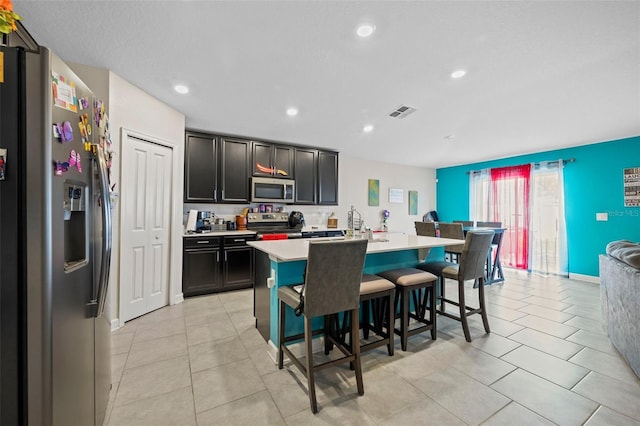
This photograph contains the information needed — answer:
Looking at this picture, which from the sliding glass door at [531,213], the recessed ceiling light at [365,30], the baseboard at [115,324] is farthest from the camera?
the sliding glass door at [531,213]

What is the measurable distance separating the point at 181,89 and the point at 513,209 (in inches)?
A: 258

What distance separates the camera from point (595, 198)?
15.2 feet

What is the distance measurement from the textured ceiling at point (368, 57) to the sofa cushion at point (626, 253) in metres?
1.60

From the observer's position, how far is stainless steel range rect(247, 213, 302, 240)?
4.35 m

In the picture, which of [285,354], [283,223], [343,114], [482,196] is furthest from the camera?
[482,196]

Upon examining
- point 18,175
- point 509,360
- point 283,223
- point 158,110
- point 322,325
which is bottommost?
point 509,360

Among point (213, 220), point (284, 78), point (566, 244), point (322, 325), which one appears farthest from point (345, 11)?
point (566, 244)

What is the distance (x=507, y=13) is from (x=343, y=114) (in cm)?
203

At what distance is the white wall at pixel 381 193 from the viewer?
5.78 metres

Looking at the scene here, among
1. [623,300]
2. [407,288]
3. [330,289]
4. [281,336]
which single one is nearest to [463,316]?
[407,288]

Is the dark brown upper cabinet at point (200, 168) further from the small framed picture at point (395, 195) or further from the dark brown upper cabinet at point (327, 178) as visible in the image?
the small framed picture at point (395, 195)

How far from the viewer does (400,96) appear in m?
2.97

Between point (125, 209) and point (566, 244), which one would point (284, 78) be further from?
point (566, 244)

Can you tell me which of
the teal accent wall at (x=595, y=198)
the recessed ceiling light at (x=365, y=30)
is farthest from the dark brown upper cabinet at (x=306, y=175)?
the teal accent wall at (x=595, y=198)
